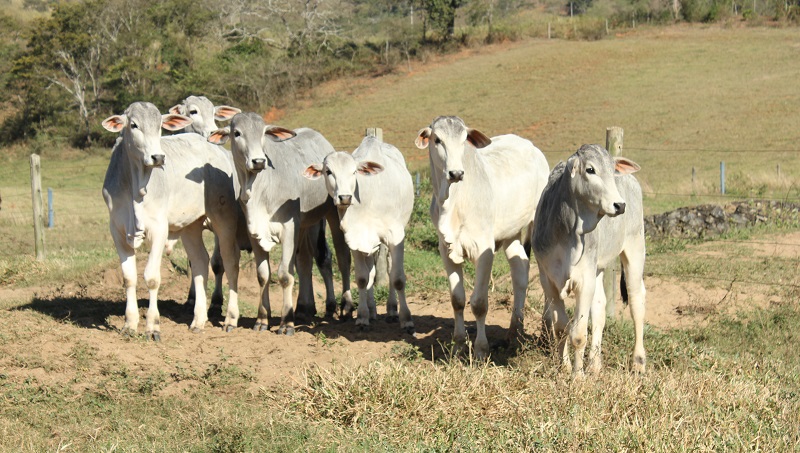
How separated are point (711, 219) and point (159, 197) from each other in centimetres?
918

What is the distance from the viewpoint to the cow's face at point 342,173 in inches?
370

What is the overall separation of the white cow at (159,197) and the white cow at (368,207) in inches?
49.6

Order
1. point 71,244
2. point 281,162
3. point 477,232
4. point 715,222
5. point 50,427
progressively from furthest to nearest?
point 71,244, point 715,222, point 281,162, point 477,232, point 50,427

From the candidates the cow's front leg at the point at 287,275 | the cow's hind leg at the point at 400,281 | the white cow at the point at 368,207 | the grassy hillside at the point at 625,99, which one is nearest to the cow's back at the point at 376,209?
the white cow at the point at 368,207

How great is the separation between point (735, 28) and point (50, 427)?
185 ft

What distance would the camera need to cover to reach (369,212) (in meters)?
9.88

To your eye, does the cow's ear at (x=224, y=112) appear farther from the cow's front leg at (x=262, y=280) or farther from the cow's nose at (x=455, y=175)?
the cow's nose at (x=455, y=175)

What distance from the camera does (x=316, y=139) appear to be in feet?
37.4

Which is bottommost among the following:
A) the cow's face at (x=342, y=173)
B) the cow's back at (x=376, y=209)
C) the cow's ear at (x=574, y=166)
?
the cow's back at (x=376, y=209)

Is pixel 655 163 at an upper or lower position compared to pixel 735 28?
lower

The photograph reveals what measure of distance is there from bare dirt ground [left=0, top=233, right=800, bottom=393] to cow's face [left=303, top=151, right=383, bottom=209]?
1398mm

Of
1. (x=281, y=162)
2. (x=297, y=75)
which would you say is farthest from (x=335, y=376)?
(x=297, y=75)

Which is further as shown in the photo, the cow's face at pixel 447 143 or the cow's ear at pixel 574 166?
the cow's face at pixel 447 143

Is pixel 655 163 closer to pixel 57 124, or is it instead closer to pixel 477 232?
pixel 477 232
